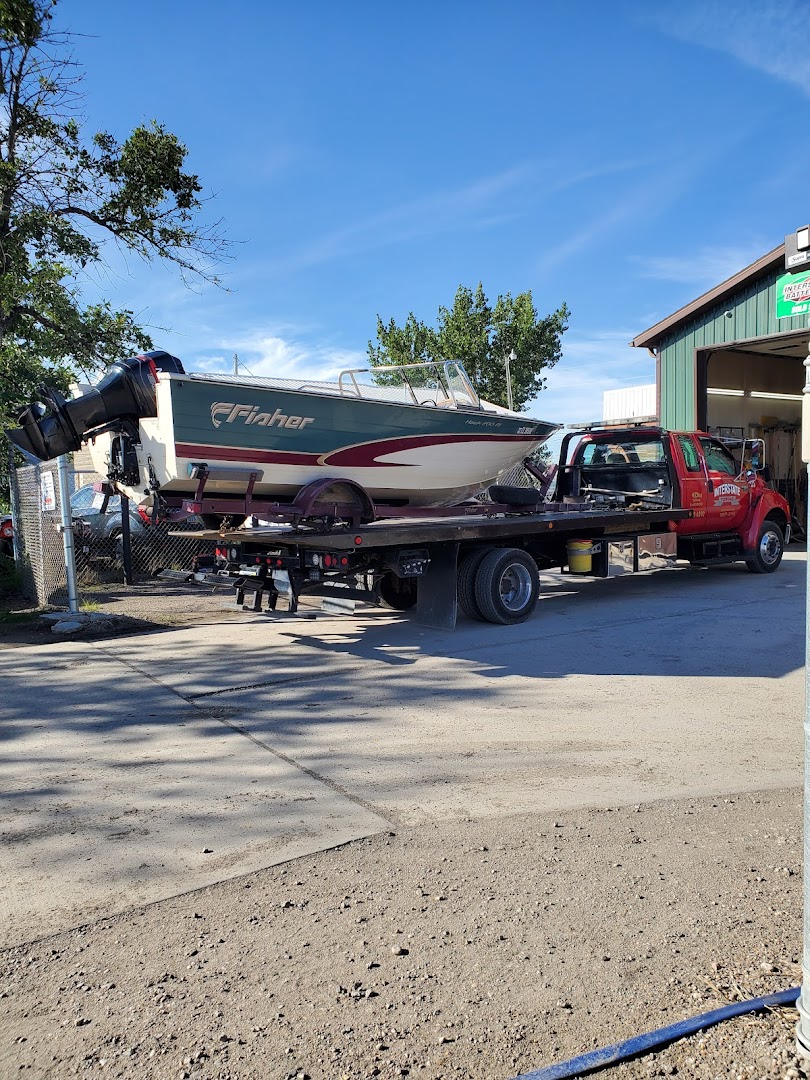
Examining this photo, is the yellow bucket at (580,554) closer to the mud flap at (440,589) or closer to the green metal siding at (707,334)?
the mud flap at (440,589)

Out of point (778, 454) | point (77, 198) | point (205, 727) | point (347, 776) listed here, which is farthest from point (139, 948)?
point (778, 454)

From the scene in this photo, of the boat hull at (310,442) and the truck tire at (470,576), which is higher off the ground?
the boat hull at (310,442)

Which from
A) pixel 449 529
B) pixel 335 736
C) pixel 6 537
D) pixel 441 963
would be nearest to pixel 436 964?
pixel 441 963

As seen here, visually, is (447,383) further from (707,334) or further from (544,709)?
(707,334)

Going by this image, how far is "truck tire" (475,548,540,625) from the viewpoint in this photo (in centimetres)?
906

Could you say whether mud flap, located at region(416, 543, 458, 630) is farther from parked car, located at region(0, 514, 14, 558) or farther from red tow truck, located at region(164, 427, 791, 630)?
parked car, located at region(0, 514, 14, 558)

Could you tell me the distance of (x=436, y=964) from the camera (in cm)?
288

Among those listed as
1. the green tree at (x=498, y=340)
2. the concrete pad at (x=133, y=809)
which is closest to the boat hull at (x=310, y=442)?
the concrete pad at (x=133, y=809)

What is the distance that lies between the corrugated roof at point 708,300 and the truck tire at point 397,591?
34.0 feet

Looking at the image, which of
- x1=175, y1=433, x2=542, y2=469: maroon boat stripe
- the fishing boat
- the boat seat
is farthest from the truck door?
the boat seat

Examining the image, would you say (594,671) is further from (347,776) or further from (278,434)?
(278,434)

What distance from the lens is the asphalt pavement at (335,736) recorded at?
392 cm

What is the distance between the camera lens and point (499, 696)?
644 cm

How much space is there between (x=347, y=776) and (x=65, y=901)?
67.3 inches
